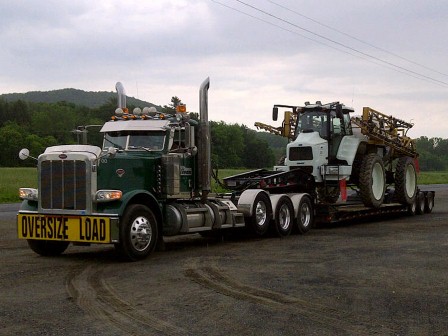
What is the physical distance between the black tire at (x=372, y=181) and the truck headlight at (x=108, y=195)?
9.62 metres

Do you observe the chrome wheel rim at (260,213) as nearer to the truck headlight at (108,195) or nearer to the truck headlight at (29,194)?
the truck headlight at (108,195)

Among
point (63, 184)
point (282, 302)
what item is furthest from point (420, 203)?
point (282, 302)

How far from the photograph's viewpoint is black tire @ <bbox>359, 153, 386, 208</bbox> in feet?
60.5

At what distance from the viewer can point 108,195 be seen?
10.6 meters

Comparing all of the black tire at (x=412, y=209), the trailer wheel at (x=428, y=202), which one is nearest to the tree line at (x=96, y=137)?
the black tire at (x=412, y=209)

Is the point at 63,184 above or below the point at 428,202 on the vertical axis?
above

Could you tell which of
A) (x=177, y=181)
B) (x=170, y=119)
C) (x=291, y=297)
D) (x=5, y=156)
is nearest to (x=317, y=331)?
(x=291, y=297)

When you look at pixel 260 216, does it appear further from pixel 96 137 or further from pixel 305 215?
pixel 96 137

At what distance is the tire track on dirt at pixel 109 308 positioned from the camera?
6.34 m

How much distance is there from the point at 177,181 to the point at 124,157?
1205mm

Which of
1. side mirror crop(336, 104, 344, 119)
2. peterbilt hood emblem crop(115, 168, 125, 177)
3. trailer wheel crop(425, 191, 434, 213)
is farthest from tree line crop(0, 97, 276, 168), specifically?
trailer wheel crop(425, 191, 434, 213)

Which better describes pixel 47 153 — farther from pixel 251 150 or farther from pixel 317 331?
pixel 251 150

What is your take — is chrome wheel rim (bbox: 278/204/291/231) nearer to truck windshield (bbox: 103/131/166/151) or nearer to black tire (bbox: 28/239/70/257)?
truck windshield (bbox: 103/131/166/151)

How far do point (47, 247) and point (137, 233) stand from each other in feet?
6.50
